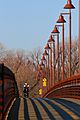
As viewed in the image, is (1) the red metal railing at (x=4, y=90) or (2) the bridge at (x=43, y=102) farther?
(2) the bridge at (x=43, y=102)

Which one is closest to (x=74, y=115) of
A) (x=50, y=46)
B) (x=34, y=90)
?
(x=50, y=46)

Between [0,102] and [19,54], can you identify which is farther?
[19,54]

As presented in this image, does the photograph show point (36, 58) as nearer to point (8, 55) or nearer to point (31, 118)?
point (8, 55)

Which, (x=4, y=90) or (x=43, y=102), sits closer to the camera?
(x=4, y=90)

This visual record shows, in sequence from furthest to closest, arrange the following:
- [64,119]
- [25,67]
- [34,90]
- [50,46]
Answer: [25,67]
[34,90]
[50,46]
[64,119]

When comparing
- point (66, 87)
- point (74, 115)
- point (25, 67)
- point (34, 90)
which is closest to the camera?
point (74, 115)

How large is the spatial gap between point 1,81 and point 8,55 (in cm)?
15730

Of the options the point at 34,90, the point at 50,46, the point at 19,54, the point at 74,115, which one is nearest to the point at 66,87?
the point at 74,115

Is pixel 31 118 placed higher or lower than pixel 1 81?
lower

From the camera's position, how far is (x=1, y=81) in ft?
43.7

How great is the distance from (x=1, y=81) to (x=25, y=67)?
449 ft

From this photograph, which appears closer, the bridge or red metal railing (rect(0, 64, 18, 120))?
red metal railing (rect(0, 64, 18, 120))

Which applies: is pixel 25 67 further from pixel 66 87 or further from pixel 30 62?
pixel 66 87

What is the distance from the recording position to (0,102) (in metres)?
13.0
